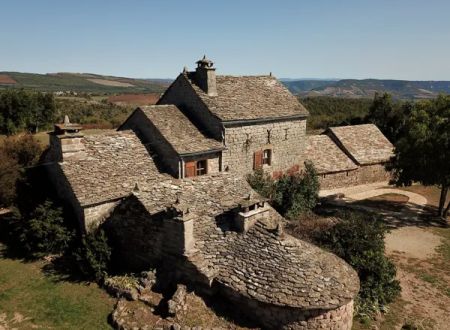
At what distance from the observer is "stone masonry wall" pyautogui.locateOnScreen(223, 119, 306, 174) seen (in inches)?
1048

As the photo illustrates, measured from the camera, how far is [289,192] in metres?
25.6

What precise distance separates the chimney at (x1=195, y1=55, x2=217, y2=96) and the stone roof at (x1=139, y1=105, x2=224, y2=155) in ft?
8.33

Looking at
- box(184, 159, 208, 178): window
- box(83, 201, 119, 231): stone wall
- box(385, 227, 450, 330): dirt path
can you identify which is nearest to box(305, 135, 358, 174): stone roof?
box(385, 227, 450, 330): dirt path

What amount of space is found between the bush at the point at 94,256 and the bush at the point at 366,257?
10.1m

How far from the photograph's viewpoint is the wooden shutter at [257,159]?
28188 mm

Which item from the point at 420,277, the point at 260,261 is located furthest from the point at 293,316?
the point at 420,277

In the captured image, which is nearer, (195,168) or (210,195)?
(210,195)

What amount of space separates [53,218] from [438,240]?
23331 millimetres

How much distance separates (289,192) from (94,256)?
13358 millimetres

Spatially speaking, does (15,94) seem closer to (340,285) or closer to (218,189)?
(218,189)

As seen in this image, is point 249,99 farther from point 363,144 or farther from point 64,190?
point 363,144

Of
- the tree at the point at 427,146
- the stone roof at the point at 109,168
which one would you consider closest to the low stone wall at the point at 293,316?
the stone roof at the point at 109,168

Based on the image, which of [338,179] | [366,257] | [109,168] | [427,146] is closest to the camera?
[366,257]

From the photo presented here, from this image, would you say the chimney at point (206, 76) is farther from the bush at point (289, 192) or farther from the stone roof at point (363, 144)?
the stone roof at point (363, 144)
